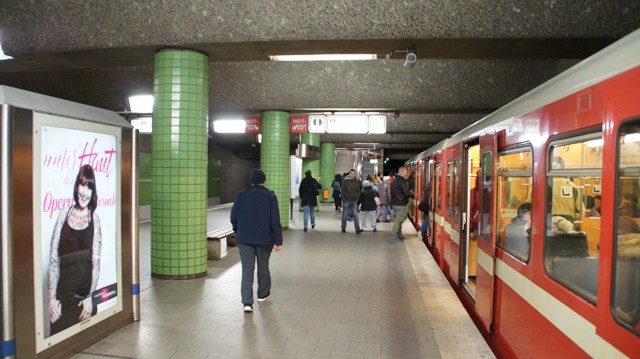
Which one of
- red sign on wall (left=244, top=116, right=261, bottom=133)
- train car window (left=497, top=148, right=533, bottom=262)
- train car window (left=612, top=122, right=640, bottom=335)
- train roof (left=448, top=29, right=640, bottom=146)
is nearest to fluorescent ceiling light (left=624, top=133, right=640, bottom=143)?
train car window (left=612, top=122, right=640, bottom=335)

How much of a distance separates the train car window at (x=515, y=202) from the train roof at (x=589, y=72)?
0.42m

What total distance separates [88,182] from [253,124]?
357 inches

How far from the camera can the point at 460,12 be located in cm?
525

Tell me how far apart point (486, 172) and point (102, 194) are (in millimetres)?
3942

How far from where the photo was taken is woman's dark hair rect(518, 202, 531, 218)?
3.39 m

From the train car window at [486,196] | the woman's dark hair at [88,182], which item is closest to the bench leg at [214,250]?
the woman's dark hair at [88,182]

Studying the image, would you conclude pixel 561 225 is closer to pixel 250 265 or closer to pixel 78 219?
pixel 250 265

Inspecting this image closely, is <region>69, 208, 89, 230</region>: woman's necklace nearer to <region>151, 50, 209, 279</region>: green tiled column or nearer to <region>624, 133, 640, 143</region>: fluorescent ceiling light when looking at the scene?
<region>151, 50, 209, 279</region>: green tiled column

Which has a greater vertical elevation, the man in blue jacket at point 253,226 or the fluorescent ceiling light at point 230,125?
the fluorescent ceiling light at point 230,125

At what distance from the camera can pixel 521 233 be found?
354 cm

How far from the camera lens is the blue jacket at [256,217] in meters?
5.14

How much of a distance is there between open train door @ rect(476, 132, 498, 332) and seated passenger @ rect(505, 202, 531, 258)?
0.38m

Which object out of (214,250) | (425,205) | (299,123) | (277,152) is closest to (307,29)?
(214,250)

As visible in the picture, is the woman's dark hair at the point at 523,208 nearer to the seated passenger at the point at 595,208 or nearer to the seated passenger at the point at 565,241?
the seated passenger at the point at 565,241
